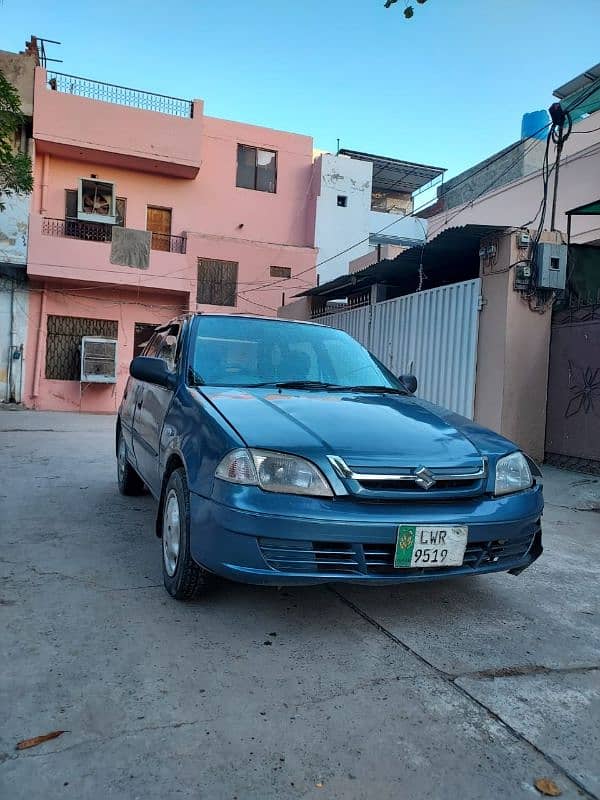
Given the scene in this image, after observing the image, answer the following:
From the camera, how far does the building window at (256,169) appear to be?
2020cm

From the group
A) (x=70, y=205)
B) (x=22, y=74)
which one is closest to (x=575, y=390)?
(x=70, y=205)

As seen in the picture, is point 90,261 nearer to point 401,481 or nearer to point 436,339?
point 436,339

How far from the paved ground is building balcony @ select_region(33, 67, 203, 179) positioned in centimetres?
1634

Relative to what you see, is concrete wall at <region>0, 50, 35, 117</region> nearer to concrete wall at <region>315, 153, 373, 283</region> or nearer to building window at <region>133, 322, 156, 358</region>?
building window at <region>133, 322, 156, 358</region>

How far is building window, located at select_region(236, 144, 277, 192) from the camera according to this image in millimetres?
20203

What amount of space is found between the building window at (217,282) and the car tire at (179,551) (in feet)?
52.5

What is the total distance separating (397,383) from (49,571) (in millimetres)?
2451

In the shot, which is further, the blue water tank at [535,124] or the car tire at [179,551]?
the blue water tank at [535,124]

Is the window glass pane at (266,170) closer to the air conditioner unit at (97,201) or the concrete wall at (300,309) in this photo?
the air conditioner unit at (97,201)

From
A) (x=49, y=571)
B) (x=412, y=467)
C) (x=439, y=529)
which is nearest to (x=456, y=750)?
(x=439, y=529)

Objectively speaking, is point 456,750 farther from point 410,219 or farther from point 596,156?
point 410,219

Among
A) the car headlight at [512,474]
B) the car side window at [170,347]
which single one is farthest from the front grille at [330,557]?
the car side window at [170,347]

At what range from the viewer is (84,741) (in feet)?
6.13

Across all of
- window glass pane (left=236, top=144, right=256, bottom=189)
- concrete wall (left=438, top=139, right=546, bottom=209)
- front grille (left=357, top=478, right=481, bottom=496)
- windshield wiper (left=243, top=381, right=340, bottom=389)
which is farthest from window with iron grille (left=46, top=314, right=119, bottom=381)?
front grille (left=357, top=478, right=481, bottom=496)
